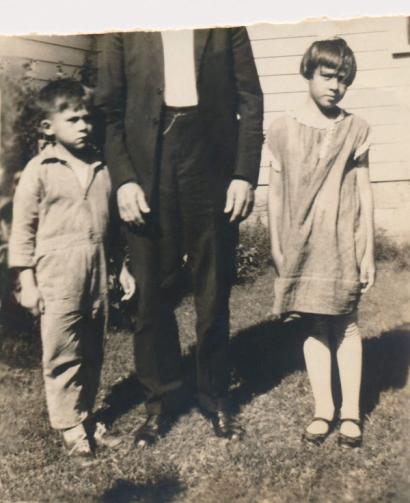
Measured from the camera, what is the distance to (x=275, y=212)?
9.25 feet

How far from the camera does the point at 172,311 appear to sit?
113 inches

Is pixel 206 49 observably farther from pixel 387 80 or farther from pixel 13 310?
pixel 13 310

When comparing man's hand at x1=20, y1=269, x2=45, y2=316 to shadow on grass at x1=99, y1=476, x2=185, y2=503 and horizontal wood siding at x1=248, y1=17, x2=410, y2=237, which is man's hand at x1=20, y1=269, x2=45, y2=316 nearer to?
shadow on grass at x1=99, y1=476, x2=185, y2=503

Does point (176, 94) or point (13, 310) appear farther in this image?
point (13, 310)

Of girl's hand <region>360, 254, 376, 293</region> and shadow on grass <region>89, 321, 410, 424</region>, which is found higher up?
girl's hand <region>360, 254, 376, 293</region>

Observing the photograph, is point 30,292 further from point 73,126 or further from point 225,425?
point 225,425

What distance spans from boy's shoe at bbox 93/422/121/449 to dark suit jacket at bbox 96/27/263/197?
3.50 ft

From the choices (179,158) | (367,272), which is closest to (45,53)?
(179,158)

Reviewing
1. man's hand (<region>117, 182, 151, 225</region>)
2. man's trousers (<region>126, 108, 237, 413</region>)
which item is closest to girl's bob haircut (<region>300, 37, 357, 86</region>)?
man's trousers (<region>126, 108, 237, 413</region>)

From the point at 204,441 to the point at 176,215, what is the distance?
0.99 meters

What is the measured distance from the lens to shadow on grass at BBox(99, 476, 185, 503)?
9.01 feet

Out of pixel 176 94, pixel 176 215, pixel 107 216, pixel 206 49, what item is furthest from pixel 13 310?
pixel 206 49

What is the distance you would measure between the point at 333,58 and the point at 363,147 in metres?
0.39

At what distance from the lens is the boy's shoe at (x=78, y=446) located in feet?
9.36
